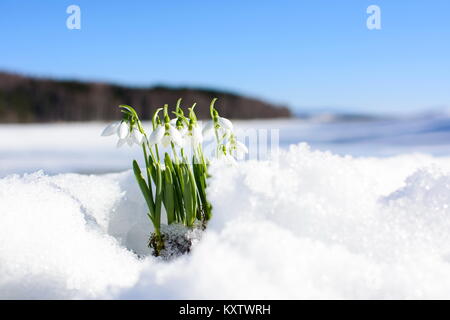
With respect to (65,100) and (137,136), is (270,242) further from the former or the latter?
(65,100)

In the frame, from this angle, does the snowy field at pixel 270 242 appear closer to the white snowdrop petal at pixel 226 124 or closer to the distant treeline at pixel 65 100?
the white snowdrop petal at pixel 226 124

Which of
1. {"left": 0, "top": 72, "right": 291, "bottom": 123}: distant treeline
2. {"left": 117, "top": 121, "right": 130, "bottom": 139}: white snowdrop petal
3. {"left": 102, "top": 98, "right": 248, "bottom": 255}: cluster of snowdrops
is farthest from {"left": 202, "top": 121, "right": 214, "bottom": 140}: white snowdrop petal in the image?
{"left": 0, "top": 72, "right": 291, "bottom": 123}: distant treeline

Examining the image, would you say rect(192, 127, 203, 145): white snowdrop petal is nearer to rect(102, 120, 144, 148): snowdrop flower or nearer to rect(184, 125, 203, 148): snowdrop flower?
rect(184, 125, 203, 148): snowdrop flower

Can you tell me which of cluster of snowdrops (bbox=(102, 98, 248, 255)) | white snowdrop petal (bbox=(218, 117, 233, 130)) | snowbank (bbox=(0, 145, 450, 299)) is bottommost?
snowbank (bbox=(0, 145, 450, 299))

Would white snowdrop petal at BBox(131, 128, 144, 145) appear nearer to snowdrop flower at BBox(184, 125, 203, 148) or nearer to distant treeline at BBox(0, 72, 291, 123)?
snowdrop flower at BBox(184, 125, 203, 148)

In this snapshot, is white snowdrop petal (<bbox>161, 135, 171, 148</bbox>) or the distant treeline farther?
the distant treeline

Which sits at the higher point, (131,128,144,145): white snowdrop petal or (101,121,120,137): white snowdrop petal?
(101,121,120,137): white snowdrop petal

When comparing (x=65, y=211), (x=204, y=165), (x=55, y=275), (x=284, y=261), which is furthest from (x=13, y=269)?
(x=284, y=261)
